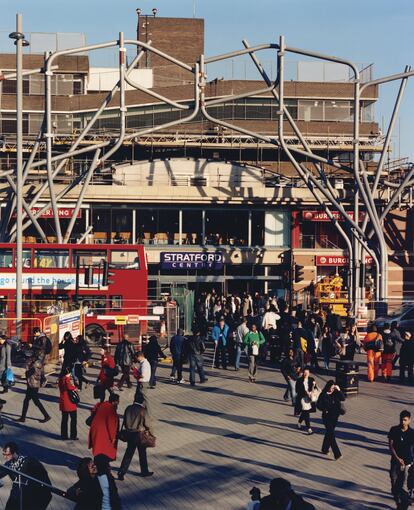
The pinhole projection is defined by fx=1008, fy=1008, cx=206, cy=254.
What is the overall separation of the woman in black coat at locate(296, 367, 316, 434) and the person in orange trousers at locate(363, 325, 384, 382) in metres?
6.66

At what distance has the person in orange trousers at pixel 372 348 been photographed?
85.5 ft

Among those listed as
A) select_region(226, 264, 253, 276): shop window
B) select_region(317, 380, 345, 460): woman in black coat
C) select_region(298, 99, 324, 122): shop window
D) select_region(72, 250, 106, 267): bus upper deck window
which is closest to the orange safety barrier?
select_region(72, 250, 106, 267): bus upper deck window

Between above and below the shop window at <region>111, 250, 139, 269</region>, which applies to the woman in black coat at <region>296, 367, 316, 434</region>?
below

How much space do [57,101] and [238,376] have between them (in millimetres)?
38738

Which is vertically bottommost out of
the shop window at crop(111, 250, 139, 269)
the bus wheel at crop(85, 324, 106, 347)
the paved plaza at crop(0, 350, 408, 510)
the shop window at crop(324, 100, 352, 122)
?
the paved plaza at crop(0, 350, 408, 510)

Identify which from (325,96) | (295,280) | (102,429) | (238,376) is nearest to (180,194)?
Answer: (295,280)

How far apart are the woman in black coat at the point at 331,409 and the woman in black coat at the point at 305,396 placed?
5.86 ft

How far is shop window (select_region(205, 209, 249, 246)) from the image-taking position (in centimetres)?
5309

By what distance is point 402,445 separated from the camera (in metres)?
14.7

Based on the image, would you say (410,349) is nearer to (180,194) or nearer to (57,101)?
(180,194)

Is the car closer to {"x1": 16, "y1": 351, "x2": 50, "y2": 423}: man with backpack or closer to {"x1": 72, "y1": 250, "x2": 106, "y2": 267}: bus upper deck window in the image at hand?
{"x1": 72, "y1": 250, "x2": 106, "y2": 267}: bus upper deck window

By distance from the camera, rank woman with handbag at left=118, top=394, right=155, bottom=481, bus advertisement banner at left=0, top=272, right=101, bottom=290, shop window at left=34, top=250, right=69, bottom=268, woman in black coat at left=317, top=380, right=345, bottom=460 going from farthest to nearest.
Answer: shop window at left=34, top=250, right=69, bottom=268
bus advertisement banner at left=0, top=272, right=101, bottom=290
woman in black coat at left=317, top=380, right=345, bottom=460
woman with handbag at left=118, top=394, right=155, bottom=481

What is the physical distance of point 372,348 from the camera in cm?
2606

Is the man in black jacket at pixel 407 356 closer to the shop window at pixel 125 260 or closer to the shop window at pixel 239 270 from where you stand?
the shop window at pixel 125 260
